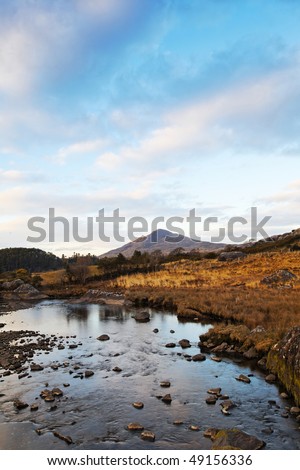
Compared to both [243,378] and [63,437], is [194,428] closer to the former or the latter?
[63,437]

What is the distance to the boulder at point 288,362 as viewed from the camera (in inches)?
512

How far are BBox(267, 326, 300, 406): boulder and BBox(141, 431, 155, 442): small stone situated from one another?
16.9 feet

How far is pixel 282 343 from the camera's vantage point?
1535 centimetres

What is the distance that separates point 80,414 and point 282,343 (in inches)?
330

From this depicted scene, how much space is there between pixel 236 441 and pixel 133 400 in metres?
4.84

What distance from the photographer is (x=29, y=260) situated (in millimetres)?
144125

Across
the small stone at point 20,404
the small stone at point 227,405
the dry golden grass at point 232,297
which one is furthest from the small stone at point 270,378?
the small stone at point 20,404

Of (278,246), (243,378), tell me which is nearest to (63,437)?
(243,378)

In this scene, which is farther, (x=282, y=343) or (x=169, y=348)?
(x=169, y=348)

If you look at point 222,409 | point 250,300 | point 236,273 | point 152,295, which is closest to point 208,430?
point 222,409
